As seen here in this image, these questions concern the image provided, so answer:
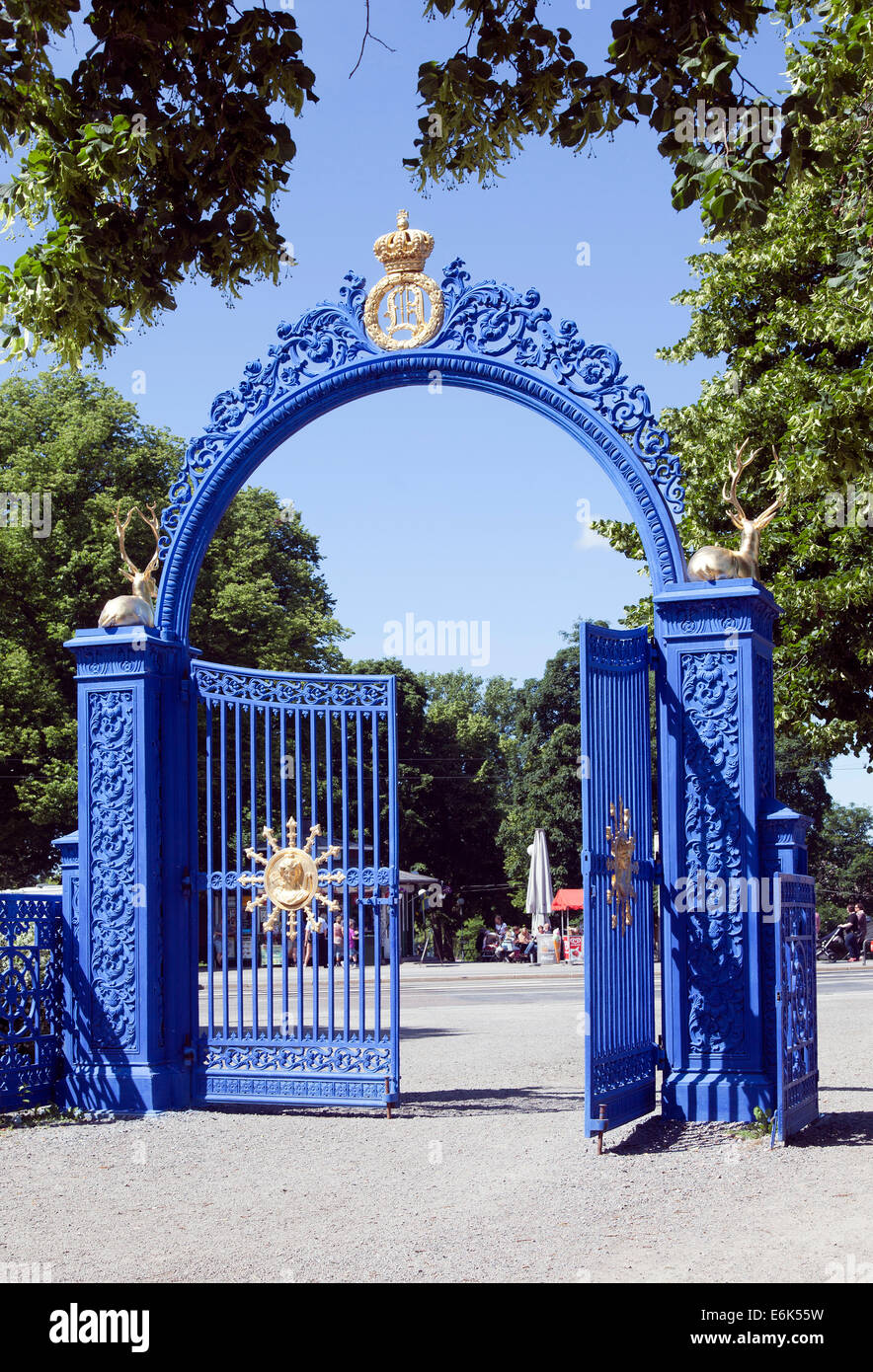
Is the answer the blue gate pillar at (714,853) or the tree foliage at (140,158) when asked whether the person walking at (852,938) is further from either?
the tree foliage at (140,158)

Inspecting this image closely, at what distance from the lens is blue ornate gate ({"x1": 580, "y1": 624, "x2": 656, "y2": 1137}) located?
26.6ft

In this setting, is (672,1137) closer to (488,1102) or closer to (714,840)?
(714,840)

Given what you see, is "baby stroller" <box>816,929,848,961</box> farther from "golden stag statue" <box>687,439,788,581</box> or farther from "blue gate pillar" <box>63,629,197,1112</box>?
"blue gate pillar" <box>63,629,197,1112</box>

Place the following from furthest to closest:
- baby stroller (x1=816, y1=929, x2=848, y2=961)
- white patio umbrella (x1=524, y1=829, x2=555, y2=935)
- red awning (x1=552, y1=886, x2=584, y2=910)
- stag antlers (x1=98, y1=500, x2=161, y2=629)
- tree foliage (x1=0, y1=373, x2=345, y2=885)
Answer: red awning (x1=552, y1=886, x2=584, y2=910)
baby stroller (x1=816, y1=929, x2=848, y2=961)
white patio umbrella (x1=524, y1=829, x2=555, y2=935)
tree foliage (x1=0, y1=373, x2=345, y2=885)
stag antlers (x1=98, y1=500, x2=161, y2=629)

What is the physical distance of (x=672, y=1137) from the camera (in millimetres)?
8281

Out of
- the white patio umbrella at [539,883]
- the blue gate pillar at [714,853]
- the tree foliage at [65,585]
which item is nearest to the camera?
the blue gate pillar at [714,853]

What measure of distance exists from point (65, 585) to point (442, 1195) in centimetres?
2112

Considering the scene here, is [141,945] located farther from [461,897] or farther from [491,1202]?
[461,897]

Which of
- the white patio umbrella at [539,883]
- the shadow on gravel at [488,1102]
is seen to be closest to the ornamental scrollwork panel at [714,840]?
the shadow on gravel at [488,1102]

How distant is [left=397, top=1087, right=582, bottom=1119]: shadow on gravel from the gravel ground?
0.10 feet

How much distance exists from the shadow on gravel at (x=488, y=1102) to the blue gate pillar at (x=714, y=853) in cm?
129

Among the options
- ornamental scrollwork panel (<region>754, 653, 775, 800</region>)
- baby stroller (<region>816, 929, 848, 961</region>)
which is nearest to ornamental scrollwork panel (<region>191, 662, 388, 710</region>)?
ornamental scrollwork panel (<region>754, 653, 775, 800</region>)

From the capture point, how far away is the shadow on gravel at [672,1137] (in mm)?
8016

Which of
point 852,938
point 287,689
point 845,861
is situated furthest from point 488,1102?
point 845,861
